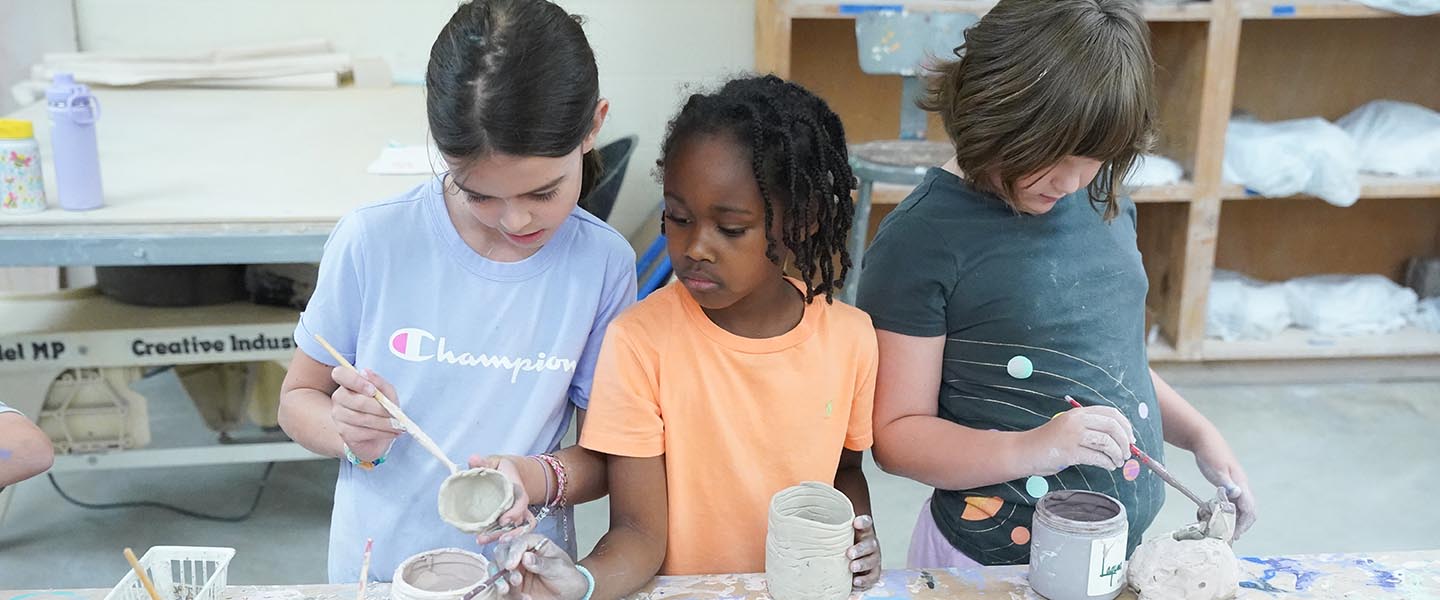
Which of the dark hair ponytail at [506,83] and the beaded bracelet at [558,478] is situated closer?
the dark hair ponytail at [506,83]

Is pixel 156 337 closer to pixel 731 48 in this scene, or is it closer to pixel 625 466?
pixel 625 466

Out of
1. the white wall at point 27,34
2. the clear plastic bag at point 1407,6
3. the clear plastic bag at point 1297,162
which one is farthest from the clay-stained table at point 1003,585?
the white wall at point 27,34

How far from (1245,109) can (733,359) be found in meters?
3.13

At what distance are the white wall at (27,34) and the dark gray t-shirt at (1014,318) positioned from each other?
3.16 m

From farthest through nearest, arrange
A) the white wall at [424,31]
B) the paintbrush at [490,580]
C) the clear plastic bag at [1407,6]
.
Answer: the white wall at [424,31], the clear plastic bag at [1407,6], the paintbrush at [490,580]

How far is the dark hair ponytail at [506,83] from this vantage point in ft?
3.44

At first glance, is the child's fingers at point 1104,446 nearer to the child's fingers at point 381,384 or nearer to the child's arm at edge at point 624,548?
the child's arm at edge at point 624,548

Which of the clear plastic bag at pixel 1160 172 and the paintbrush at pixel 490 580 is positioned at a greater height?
the clear plastic bag at pixel 1160 172

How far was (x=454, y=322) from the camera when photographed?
1.20 metres

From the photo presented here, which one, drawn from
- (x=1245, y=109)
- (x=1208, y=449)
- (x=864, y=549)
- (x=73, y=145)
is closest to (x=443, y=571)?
(x=864, y=549)

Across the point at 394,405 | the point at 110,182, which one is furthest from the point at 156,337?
the point at 394,405

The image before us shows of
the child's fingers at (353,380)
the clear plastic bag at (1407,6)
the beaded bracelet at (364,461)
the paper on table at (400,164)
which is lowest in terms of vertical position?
the beaded bracelet at (364,461)

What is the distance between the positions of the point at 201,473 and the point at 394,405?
7.24 feet

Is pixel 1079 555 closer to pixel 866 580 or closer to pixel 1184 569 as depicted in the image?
pixel 1184 569
